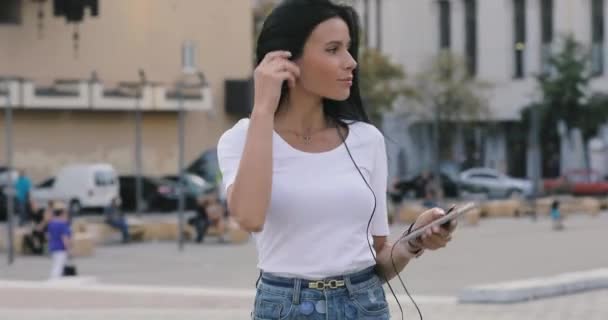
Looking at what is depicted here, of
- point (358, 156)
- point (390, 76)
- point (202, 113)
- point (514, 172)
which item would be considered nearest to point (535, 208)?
point (202, 113)

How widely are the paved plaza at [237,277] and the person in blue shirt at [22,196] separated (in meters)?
6.38

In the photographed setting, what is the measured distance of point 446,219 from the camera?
4.08 metres

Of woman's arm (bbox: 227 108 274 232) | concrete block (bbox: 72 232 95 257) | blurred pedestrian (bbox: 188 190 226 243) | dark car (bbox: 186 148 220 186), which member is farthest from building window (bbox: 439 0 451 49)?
woman's arm (bbox: 227 108 274 232)

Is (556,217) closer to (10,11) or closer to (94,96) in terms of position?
(94,96)

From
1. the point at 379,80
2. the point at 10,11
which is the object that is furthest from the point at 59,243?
the point at 379,80

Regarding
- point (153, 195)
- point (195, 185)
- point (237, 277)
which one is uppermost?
point (237, 277)

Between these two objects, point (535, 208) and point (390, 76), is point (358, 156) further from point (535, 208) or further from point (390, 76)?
point (390, 76)

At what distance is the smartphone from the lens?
402 cm

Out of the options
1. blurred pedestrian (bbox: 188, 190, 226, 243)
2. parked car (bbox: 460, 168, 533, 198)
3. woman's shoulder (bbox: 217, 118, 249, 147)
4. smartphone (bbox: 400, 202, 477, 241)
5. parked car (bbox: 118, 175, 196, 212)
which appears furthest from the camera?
parked car (bbox: 460, 168, 533, 198)

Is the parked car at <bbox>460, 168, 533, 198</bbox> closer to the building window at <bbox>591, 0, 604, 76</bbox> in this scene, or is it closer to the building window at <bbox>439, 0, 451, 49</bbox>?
the building window at <bbox>591, 0, 604, 76</bbox>

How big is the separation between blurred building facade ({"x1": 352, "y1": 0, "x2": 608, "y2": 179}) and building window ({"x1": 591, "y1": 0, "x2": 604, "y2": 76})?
48mm

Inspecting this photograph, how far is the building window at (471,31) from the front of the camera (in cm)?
7500

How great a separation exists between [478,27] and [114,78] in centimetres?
2872

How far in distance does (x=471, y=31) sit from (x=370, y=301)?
72.2 m
